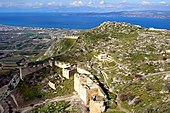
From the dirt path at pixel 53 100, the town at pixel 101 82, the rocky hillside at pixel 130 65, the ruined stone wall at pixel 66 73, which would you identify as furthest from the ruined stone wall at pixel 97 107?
the ruined stone wall at pixel 66 73

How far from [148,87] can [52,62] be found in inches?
1380

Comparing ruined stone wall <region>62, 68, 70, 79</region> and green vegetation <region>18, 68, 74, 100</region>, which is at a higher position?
ruined stone wall <region>62, 68, 70, 79</region>

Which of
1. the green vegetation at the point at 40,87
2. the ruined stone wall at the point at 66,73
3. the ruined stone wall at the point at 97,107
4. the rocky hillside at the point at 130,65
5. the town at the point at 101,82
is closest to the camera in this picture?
the rocky hillside at the point at 130,65

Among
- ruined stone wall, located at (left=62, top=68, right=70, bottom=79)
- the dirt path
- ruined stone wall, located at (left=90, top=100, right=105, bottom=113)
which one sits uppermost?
ruined stone wall, located at (left=90, top=100, right=105, bottom=113)

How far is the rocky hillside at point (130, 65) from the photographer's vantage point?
5069 cm

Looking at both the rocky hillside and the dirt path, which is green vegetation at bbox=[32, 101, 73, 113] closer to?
the dirt path

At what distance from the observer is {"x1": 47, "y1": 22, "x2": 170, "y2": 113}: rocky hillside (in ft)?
166

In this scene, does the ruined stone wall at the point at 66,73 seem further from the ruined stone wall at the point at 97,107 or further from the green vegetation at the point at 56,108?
the ruined stone wall at the point at 97,107

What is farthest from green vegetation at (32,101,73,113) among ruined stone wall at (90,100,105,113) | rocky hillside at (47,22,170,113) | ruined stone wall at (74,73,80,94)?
rocky hillside at (47,22,170,113)

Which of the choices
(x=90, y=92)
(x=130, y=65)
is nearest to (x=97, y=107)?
(x=90, y=92)

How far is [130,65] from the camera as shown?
68812 millimetres

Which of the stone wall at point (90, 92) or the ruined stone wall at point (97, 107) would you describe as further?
the stone wall at point (90, 92)

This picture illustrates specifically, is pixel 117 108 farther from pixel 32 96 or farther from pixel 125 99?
pixel 32 96

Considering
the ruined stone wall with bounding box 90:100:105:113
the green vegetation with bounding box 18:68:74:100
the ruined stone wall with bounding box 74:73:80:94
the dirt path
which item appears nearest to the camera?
the ruined stone wall with bounding box 90:100:105:113
